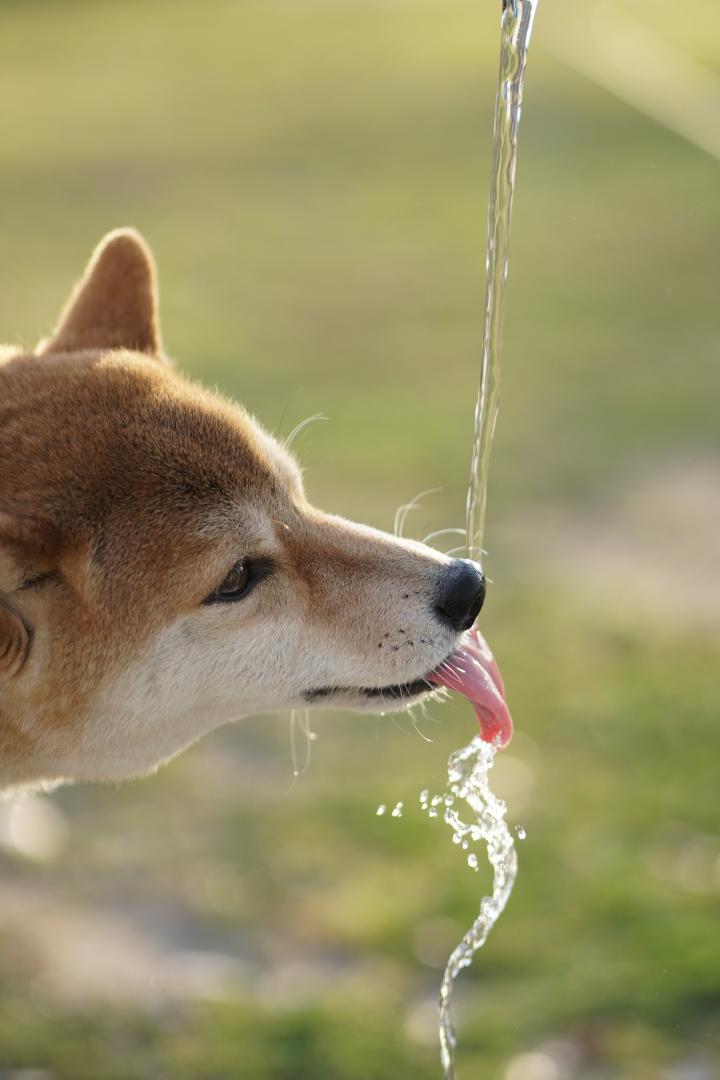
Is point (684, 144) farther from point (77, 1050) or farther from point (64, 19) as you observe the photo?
point (64, 19)

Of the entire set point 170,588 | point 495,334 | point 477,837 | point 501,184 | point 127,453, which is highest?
point 501,184

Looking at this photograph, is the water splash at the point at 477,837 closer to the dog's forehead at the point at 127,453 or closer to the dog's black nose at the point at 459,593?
the dog's black nose at the point at 459,593

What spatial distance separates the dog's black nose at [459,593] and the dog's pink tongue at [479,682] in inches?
3.8

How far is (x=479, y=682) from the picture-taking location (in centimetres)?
355

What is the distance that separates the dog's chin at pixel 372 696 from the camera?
354cm

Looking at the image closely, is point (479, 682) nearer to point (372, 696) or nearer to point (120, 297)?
point (372, 696)

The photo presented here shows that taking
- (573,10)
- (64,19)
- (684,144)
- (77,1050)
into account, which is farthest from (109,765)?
(64,19)

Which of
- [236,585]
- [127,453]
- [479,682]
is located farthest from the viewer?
[479,682]

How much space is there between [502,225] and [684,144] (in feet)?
35.8

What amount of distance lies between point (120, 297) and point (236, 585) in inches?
40.5

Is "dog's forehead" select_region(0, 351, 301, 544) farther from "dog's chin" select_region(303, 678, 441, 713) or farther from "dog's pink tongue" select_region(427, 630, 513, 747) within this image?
"dog's pink tongue" select_region(427, 630, 513, 747)

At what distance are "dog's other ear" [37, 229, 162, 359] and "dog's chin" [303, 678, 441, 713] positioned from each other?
107 cm

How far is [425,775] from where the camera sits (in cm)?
584

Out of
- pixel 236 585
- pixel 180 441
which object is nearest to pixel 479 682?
pixel 236 585
